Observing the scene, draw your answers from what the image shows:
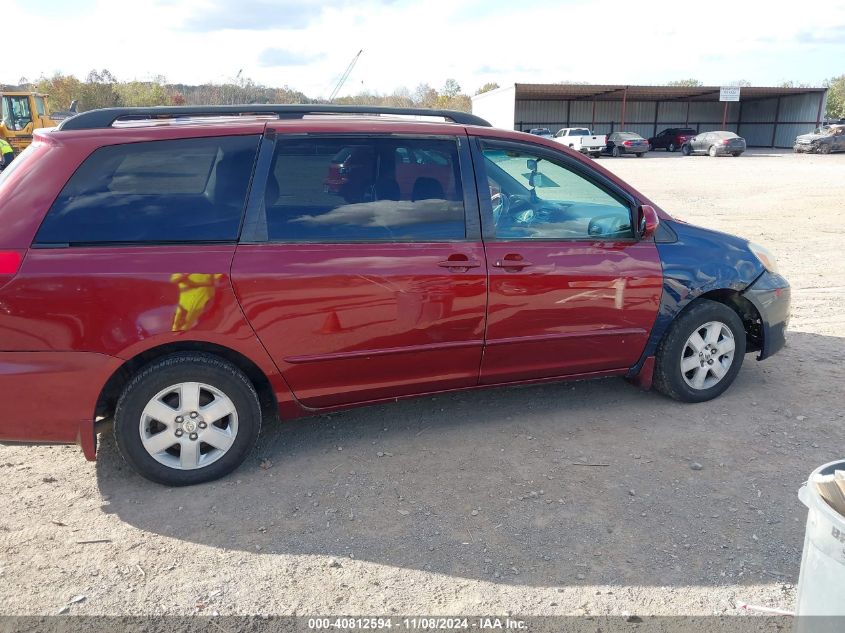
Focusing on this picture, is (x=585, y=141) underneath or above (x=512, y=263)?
underneath

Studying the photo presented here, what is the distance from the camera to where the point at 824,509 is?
6.15ft

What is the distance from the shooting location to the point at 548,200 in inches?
161

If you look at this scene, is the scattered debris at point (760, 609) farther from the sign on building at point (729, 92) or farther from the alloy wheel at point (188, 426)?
the sign on building at point (729, 92)

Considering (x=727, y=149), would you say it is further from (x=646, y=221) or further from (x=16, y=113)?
(x=646, y=221)

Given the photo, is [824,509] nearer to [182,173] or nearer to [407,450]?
[407,450]

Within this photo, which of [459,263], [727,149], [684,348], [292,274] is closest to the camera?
[292,274]

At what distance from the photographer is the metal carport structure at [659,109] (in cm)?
4512

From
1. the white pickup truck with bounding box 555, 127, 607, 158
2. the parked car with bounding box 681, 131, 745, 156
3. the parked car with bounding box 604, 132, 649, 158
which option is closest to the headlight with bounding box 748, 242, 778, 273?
the white pickup truck with bounding box 555, 127, 607, 158

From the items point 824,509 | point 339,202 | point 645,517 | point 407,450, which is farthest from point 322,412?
point 824,509

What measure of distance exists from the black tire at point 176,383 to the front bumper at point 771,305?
10.7 ft

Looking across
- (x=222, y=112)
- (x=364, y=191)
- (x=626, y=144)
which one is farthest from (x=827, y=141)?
(x=222, y=112)

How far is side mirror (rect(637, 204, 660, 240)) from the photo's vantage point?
404 cm

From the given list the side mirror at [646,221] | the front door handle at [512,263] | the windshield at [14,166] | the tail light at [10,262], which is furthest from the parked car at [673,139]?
the tail light at [10,262]

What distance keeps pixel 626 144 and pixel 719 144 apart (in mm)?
5001
